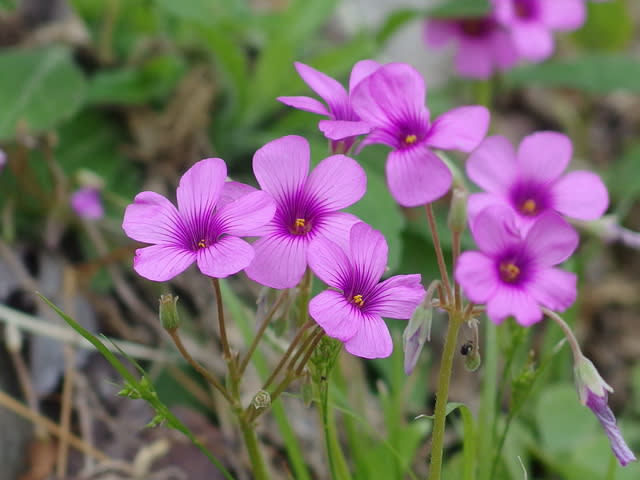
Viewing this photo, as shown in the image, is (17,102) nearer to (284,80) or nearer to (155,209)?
(284,80)

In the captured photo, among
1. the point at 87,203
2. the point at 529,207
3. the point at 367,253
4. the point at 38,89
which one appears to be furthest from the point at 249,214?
the point at 38,89

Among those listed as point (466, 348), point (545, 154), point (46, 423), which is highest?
point (545, 154)

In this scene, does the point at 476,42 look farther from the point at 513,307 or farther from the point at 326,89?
the point at 513,307

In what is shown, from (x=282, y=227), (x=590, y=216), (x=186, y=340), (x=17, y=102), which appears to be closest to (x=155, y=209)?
(x=282, y=227)

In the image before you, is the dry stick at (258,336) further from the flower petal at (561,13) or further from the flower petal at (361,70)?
the flower petal at (561,13)

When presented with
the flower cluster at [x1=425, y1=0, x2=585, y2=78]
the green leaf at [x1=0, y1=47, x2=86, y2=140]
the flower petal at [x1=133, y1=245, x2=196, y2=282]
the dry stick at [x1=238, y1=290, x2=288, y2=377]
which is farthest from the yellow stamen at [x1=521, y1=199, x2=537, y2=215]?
the green leaf at [x1=0, y1=47, x2=86, y2=140]
